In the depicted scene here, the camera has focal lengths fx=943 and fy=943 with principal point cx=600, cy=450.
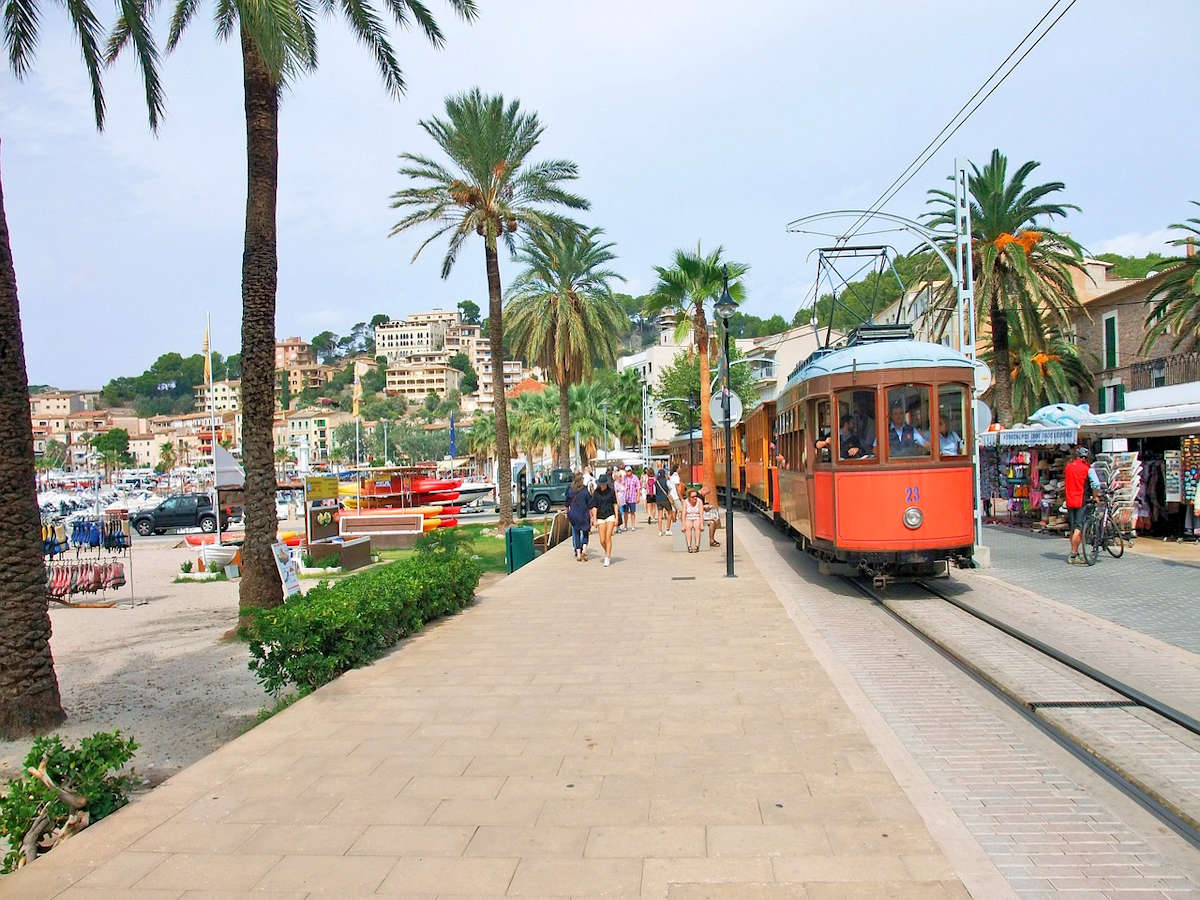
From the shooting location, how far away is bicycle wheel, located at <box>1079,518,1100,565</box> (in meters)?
15.9

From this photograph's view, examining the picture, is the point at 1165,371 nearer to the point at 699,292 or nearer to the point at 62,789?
the point at 699,292

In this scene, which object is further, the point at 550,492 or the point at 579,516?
the point at 550,492

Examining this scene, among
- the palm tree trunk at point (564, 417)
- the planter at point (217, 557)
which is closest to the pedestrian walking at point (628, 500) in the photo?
the palm tree trunk at point (564, 417)

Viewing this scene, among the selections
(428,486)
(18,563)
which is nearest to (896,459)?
(18,563)

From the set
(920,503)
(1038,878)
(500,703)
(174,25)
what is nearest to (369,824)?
(500,703)

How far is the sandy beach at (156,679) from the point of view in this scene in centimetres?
812

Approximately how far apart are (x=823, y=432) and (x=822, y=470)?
57 centimetres

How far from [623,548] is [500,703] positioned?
14.6 metres

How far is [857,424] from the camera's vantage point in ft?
42.1

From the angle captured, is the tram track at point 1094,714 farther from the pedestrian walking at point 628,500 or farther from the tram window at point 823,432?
the pedestrian walking at point 628,500

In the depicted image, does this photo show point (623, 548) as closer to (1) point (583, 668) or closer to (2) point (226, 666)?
(2) point (226, 666)

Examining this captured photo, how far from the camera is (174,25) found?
14.2 metres

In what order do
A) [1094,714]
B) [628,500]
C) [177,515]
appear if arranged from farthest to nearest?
[177,515], [628,500], [1094,714]

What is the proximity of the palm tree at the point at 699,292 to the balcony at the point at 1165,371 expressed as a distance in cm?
1429
